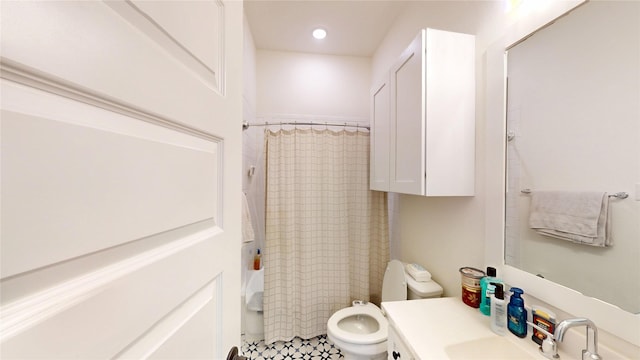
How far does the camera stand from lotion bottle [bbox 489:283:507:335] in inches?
35.5

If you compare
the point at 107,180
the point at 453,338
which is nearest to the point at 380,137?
the point at 453,338

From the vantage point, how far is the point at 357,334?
1570 millimetres

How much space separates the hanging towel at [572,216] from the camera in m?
0.70

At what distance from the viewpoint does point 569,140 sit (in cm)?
78

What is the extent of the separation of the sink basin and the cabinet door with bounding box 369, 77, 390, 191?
91cm

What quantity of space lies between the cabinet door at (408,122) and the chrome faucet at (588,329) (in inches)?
24.9

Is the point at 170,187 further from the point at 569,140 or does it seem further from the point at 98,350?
the point at 569,140

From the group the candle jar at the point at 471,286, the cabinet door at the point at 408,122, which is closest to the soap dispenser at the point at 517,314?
the candle jar at the point at 471,286

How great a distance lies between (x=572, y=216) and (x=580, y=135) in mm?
256

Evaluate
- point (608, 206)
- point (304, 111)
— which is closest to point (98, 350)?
point (608, 206)

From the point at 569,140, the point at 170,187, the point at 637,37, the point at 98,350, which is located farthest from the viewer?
the point at 569,140

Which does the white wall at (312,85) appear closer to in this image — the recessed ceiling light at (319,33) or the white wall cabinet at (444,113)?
the recessed ceiling light at (319,33)

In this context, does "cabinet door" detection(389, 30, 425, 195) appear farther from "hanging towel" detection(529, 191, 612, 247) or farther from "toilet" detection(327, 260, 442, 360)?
"toilet" detection(327, 260, 442, 360)

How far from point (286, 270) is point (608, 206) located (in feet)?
6.01
